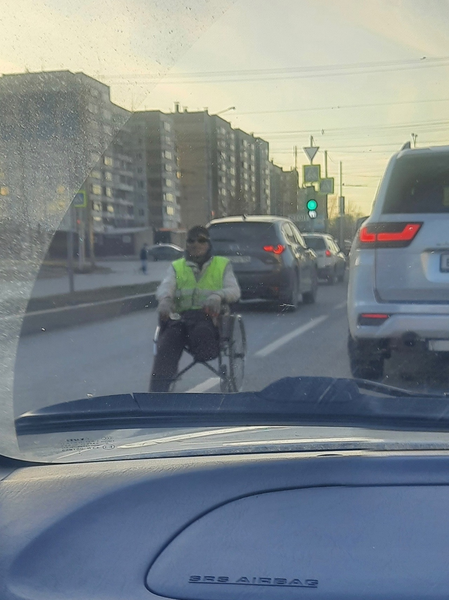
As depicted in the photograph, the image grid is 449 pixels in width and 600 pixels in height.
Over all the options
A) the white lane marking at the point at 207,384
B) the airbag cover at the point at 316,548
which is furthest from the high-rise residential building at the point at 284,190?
the airbag cover at the point at 316,548

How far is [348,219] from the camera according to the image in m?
3.68

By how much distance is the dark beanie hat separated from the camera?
3.30m

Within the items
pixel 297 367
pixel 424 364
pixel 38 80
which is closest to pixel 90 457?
pixel 38 80

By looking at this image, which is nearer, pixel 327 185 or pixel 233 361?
pixel 327 185

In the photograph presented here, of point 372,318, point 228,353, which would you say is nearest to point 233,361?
point 228,353

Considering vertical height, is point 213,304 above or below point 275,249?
below

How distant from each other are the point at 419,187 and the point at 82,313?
251 cm

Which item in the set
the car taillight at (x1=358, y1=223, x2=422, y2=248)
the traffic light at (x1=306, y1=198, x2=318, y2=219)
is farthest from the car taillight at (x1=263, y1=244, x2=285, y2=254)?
the car taillight at (x1=358, y1=223, x2=422, y2=248)

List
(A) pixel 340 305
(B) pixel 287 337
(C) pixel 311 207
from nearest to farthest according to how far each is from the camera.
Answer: (C) pixel 311 207, (A) pixel 340 305, (B) pixel 287 337

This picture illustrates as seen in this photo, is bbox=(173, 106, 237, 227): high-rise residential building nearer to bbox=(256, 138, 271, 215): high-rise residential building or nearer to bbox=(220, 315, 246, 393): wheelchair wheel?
bbox=(256, 138, 271, 215): high-rise residential building

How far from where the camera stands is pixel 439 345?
13.5 ft

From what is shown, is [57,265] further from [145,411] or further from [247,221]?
Result: [145,411]

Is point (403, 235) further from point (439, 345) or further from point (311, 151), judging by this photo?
point (311, 151)

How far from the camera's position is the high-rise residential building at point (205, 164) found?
2893mm
